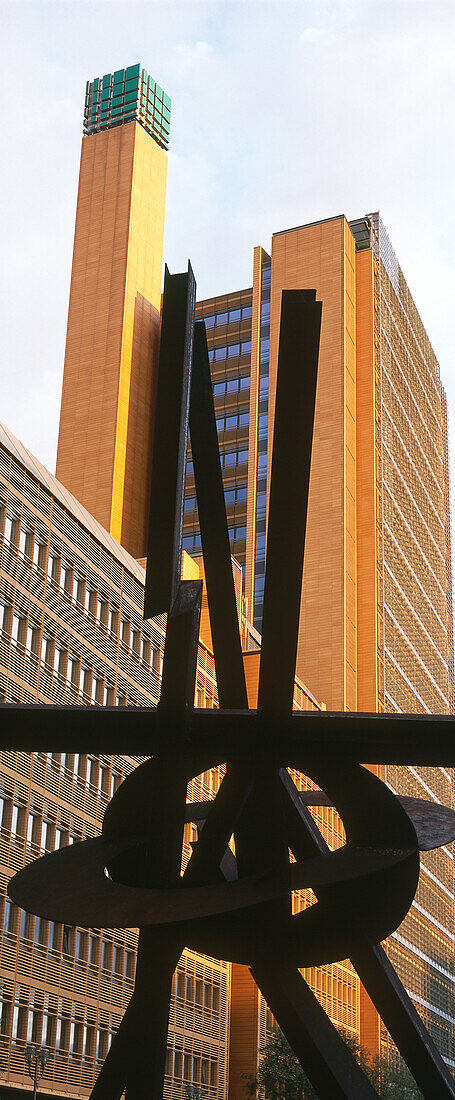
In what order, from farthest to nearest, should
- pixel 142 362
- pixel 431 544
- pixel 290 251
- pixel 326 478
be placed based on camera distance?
pixel 431 544, pixel 290 251, pixel 326 478, pixel 142 362

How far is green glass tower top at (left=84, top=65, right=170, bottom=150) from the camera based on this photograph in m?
81.1

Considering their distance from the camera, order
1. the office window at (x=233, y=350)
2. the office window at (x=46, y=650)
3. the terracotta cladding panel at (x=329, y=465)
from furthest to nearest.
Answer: the office window at (x=233, y=350), the terracotta cladding panel at (x=329, y=465), the office window at (x=46, y=650)

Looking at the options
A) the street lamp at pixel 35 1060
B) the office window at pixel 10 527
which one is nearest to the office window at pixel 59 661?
the office window at pixel 10 527

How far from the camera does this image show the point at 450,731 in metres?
10.0

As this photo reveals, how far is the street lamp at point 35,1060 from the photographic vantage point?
34.2 metres

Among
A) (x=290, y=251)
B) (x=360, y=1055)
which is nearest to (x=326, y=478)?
(x=290, y=251)

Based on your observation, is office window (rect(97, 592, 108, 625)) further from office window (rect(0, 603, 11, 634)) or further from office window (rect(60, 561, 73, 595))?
office window (rect(0, 603, 11, 634))

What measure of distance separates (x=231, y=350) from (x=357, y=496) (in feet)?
60.1

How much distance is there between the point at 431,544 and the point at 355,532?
2804 cm

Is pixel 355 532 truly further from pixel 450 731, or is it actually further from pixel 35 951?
pixel 450 731

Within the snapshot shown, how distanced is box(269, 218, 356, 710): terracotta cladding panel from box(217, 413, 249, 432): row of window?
3323 mm

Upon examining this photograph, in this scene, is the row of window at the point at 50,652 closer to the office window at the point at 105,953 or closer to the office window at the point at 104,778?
the office window at the point at 104,778

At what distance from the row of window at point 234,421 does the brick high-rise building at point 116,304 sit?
632 inches

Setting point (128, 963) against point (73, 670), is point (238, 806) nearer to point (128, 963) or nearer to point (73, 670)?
point (73, 670)
